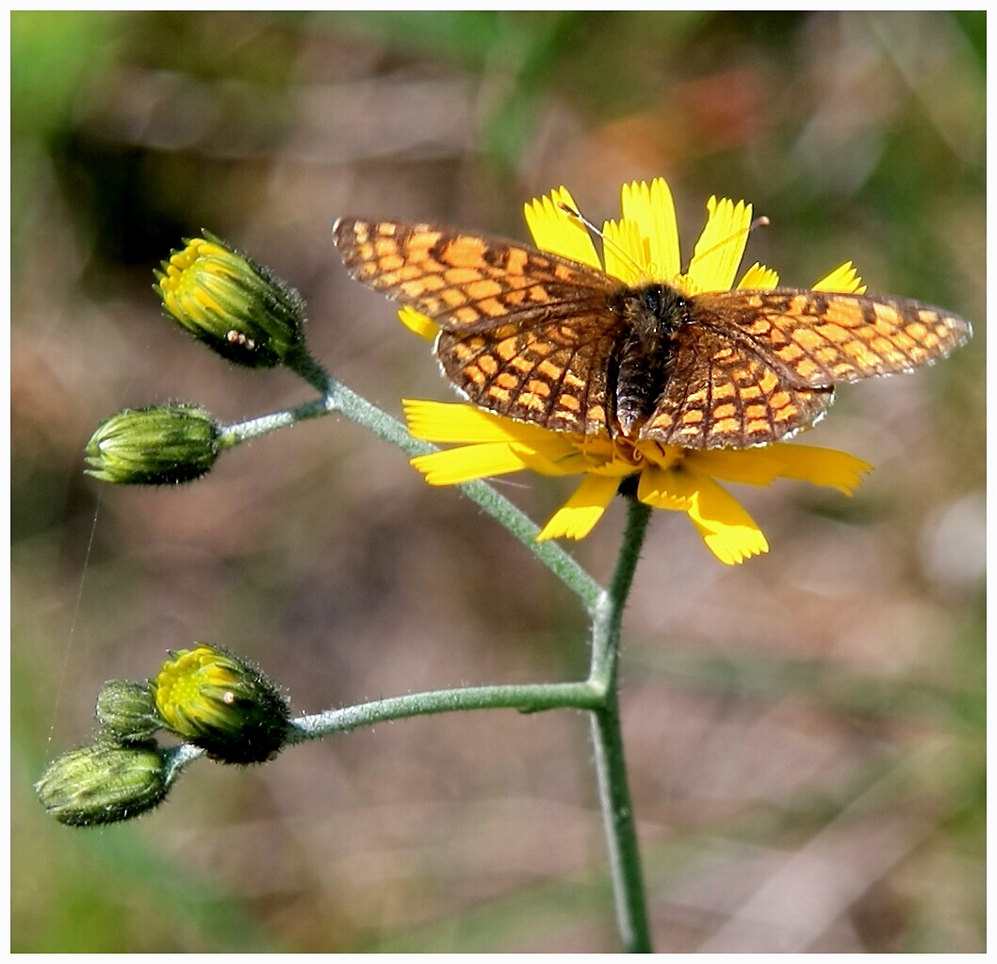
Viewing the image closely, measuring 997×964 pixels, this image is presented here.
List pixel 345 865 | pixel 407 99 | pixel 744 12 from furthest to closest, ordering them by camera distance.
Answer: pixel 407 99, pixel 744 12, pixel 345 865

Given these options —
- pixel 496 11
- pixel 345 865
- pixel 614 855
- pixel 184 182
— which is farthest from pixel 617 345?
pixel 184 182

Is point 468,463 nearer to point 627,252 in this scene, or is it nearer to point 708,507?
Result: point 708,507

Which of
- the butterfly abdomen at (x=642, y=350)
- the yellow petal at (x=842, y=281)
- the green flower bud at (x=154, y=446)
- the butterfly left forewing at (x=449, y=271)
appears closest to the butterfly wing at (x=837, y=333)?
the butterfly abdomen at (x=642, y=350)

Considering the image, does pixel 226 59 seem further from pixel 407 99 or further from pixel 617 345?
pixel 617 345

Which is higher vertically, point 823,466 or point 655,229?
point 655,229

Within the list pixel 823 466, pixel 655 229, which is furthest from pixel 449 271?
pixel 823 466

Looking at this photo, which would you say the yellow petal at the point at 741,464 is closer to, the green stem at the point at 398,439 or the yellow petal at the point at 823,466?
the yellow petal at the point at 823,466
